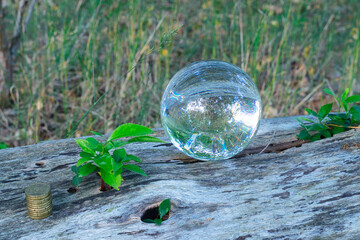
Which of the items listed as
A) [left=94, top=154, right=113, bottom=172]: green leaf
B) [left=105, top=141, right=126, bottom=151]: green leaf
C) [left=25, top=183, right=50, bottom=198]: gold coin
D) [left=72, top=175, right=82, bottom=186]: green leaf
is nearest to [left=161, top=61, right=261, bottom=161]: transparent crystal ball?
[left=105, top=141, right=126, bottom=151]: green leaf

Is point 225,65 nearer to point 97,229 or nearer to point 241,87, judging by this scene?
point 241,87

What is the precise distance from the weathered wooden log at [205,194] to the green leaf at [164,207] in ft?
0.11

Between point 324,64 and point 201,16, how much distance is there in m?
1.84

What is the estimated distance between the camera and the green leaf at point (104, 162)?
158cm

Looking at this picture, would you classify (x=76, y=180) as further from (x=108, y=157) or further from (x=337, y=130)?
(x=337, y=130)

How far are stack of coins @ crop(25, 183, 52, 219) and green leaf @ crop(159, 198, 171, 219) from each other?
18.2 inches

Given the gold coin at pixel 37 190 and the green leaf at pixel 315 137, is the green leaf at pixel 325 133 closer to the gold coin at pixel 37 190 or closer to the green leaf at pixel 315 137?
the green leaf at pixel 315 137

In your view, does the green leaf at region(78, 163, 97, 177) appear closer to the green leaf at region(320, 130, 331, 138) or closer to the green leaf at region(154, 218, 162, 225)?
the green leaf at region(154, 218, 162, 225)

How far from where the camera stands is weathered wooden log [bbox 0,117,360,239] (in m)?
1.50

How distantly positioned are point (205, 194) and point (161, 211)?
247 millimetres

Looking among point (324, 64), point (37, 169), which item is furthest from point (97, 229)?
point (324, 64)

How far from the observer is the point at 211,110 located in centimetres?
178

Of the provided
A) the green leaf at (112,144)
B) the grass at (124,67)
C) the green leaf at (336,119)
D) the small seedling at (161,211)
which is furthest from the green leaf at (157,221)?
the grass at (124,67)

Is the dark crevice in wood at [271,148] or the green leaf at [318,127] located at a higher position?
the green leaf at [318,127]
